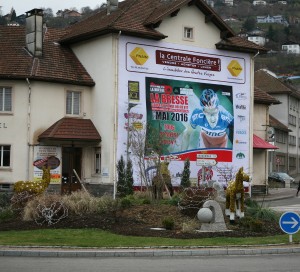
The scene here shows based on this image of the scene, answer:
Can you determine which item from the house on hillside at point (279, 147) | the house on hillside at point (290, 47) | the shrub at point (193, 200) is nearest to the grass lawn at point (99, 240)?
the shrub at point (193, 200)

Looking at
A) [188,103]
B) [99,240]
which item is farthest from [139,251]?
[188,103]

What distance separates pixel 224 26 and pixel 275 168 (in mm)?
41542

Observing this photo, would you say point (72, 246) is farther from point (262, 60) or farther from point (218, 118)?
point (262, 60)

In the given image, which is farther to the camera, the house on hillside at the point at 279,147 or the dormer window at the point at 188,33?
the house on hillside at the point at 279,147

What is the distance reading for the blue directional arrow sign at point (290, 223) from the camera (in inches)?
722

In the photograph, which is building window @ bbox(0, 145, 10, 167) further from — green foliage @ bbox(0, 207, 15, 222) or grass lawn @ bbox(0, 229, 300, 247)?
grass lawn @ bbox(0, 229, 300, 247)

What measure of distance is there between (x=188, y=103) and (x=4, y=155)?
10.7 meters

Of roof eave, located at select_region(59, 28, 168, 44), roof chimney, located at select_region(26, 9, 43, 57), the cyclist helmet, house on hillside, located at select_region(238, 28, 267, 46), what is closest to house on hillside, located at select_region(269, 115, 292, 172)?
the cyclist helmet

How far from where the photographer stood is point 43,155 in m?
36.0

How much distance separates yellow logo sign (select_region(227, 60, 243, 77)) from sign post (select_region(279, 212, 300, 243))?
912 inches

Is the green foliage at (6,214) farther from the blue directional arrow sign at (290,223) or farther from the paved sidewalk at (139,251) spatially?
the blue directional arrow sign at (290,223)

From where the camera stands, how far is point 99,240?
18688 millimetres

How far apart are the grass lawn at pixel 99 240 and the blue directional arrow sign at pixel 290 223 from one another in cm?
58

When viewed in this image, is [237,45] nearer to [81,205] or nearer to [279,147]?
[81,205]
